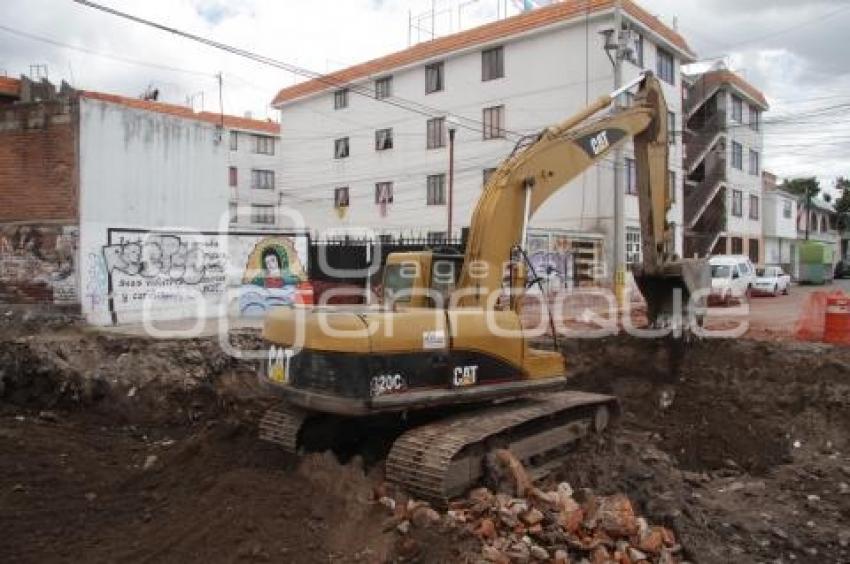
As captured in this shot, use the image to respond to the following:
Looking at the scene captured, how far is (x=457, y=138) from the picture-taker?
36.2 m

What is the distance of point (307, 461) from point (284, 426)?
68 centimetres

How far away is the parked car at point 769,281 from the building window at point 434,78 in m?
16.9

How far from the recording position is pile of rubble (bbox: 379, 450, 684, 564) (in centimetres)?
568

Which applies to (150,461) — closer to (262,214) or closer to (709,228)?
(709,228)

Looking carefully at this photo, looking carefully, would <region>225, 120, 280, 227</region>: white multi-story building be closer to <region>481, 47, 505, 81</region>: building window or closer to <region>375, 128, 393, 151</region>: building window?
<region>375, 128, 393, 151</region>: building window

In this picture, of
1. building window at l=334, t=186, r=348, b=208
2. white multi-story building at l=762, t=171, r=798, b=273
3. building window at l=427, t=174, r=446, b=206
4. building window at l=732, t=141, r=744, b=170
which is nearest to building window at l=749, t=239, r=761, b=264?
white multi-story building at l=762, t=171, r=798, b=273

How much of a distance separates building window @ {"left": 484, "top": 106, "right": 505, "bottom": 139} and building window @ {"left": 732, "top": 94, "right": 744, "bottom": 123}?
16.4 metres

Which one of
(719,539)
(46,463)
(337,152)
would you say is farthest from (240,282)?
(337,152)

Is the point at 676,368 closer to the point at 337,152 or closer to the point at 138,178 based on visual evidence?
the point at 138,178

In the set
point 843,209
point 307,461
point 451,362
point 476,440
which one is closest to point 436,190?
point 451,362

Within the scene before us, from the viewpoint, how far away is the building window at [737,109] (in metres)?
43.2

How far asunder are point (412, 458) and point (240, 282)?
11988mm

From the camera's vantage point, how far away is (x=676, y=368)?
11.8 m

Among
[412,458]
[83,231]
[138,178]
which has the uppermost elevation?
[138,178]
